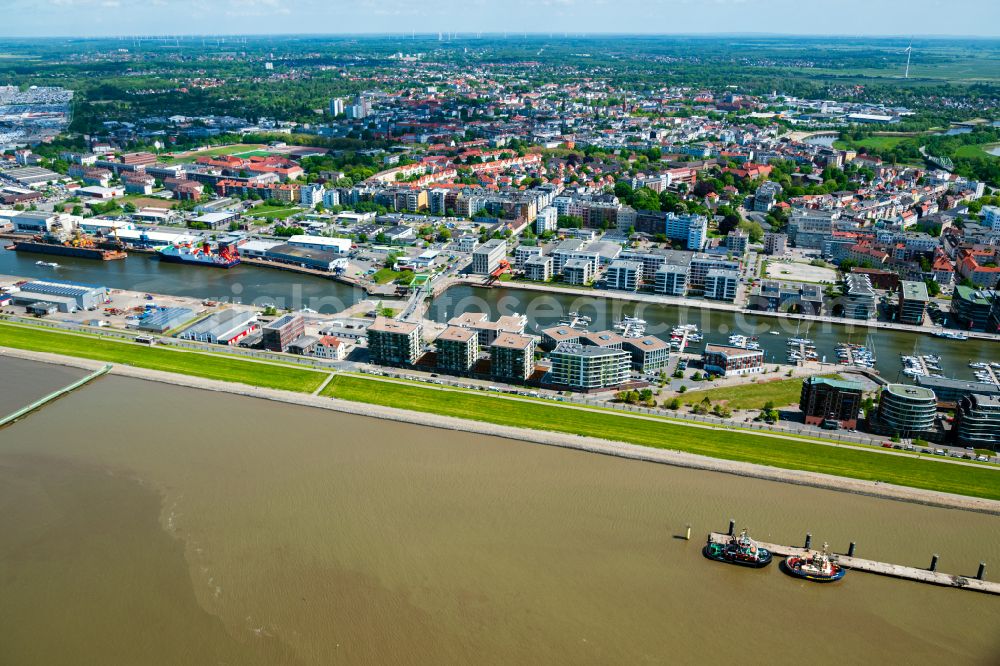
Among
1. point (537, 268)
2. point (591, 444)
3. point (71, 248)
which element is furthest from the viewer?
point (71, 248)

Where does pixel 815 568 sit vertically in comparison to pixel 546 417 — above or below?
below

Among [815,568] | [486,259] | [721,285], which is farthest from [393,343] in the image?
[721,285]

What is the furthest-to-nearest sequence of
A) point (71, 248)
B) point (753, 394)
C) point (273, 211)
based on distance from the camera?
point (273, 211)
point (71, 248)
point (753, 394)

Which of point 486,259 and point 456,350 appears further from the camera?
point 486,259

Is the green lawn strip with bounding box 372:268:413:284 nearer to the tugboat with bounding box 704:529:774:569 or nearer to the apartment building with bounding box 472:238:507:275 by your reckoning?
the apartment building with bounding box 472:238:507:275

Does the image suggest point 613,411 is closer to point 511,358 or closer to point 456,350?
point 511,358
